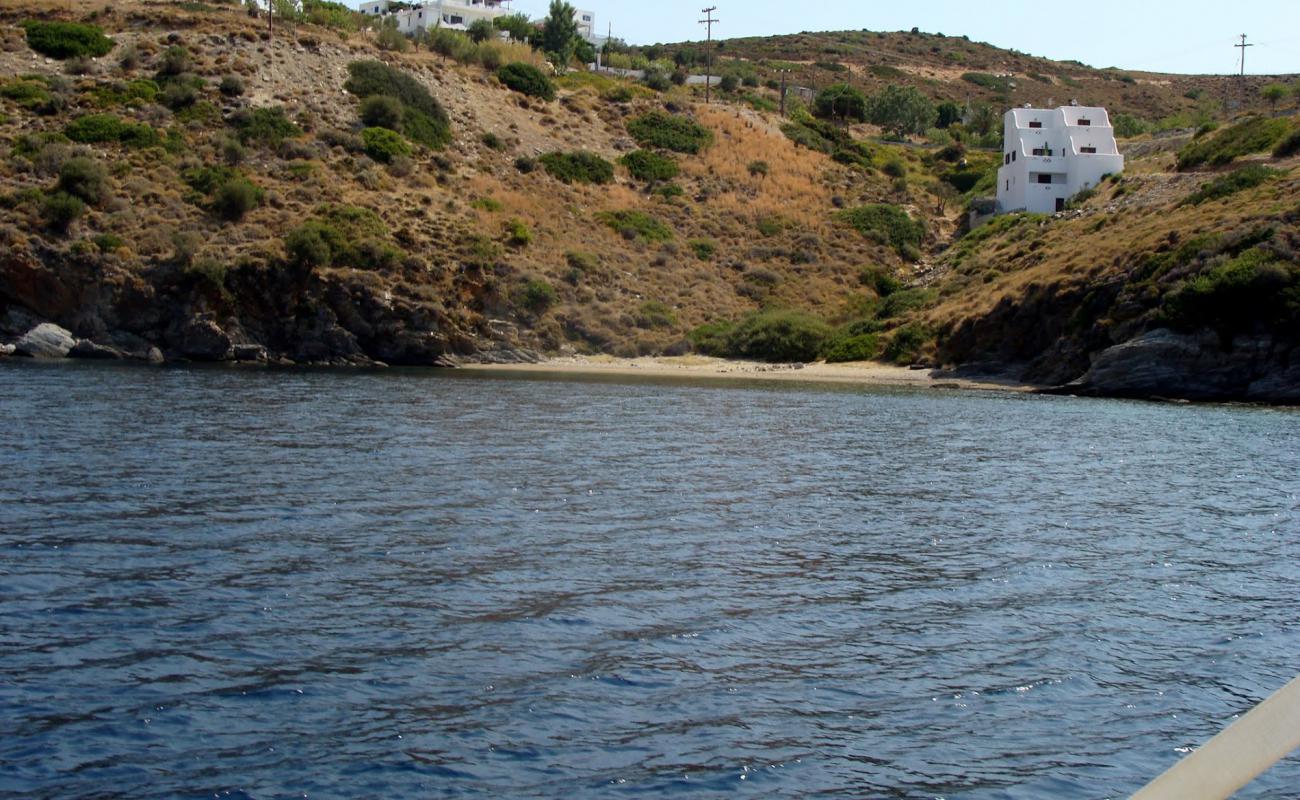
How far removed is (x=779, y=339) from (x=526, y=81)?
33965 millimetres

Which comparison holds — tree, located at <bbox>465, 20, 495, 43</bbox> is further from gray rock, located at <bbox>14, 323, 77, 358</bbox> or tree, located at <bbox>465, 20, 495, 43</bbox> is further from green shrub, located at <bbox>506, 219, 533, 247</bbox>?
gray rock, located at <bbox>14, 323, 77, 358</bbox>

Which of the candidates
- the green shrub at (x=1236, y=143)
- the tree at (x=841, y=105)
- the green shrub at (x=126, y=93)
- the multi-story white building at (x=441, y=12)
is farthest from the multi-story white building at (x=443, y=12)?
the green shrub at (x=1236, y=143)

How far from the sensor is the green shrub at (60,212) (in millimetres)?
51125

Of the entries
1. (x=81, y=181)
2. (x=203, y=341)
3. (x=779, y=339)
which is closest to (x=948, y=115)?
(x=779, y=339)

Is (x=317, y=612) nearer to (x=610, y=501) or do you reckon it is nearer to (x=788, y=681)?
(x=788, y=681)

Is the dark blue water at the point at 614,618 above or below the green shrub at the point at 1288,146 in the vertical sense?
below

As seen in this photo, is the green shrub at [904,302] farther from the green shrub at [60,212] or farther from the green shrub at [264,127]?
the green shrub at [60,212]

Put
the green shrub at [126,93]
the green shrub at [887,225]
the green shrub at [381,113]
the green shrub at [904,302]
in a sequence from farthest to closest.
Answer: the green shrub at [887,225] < the green shrub at [381,113] < the green shrub at [126,93] < the green shrub at [904,302]

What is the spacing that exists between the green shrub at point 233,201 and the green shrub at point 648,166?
2651 centimetres

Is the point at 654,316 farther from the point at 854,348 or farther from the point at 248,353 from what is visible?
the point at 248,353

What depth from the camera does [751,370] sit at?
53031mm

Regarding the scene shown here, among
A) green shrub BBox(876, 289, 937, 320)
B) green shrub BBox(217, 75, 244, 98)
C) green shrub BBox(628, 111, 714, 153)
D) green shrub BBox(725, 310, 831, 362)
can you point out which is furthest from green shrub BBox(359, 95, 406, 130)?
green shrub BBox(876, 289, 937, 320)

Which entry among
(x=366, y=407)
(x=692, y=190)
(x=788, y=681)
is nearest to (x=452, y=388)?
(x=366, y=407)

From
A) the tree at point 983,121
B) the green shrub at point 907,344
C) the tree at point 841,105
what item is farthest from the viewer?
the tree at point 983,121
